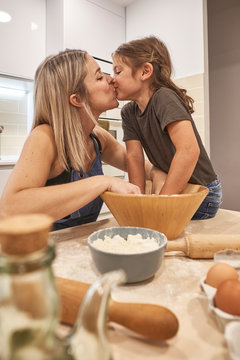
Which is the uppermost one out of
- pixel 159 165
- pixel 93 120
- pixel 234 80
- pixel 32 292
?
pixel 234 80

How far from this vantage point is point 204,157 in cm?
151

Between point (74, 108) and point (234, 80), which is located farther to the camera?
point (234, 80)

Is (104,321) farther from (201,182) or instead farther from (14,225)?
(201,182)

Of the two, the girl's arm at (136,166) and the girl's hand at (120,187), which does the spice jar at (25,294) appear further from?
the girl's arm at (136,166)

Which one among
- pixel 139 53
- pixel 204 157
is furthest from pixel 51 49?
pixel 204 157

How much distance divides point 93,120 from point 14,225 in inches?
42.5

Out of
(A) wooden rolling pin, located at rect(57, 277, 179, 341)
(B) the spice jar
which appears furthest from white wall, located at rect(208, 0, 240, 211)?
(B) the spice jar

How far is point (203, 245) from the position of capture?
0.73 m

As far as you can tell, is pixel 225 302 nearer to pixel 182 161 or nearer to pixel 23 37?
Answer: pixel 182 161

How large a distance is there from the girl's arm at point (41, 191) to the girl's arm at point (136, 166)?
1.86 feet

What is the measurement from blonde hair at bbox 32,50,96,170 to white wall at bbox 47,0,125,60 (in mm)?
1545

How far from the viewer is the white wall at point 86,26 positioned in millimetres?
2560

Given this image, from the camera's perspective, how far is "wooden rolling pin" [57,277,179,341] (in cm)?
39

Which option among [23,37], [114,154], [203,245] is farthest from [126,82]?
[23,37]
